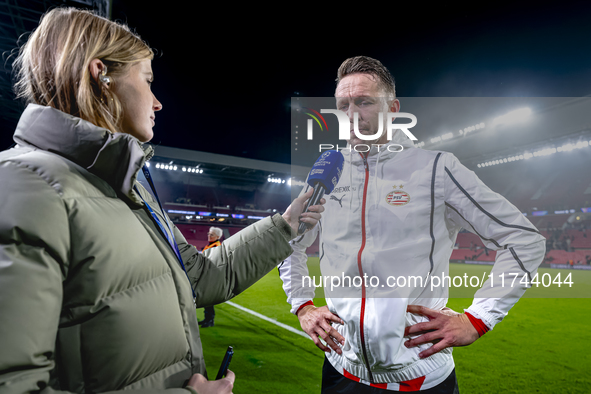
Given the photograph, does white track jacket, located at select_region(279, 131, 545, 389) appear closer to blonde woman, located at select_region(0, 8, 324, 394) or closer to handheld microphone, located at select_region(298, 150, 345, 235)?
handheld microphone, located at select_region(298, 150, 345, 235)

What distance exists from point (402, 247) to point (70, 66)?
1.43 m

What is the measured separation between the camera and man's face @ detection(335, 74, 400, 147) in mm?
1652

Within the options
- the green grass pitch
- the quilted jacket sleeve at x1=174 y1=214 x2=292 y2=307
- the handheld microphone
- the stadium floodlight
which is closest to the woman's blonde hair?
the quilted jacket sleeve at x1=174 y1=214 x2=292 y2=307

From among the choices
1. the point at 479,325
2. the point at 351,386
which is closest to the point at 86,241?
the point at 351,386

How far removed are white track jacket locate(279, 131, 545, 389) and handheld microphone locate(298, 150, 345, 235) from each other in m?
0.09

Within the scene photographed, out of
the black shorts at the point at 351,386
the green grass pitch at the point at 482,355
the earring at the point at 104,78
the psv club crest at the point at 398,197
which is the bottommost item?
the green grass pitch at the point at 482,355

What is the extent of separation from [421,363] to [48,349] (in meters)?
1.37

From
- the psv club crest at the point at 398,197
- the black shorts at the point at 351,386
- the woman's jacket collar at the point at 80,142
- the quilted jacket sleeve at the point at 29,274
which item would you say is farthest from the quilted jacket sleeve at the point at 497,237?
the quilted jacket sleeve at the point at 29,274

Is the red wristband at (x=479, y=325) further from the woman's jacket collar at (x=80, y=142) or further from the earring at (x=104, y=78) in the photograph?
the earring at (x=104, y=78)

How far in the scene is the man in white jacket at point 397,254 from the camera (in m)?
1.33

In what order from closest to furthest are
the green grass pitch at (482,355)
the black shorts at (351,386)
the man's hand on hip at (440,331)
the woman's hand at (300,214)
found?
1. the man's hand on hip at (440,331)
2. the black shorts at (351,386)
3. the woman's hand at (300,214)
4. the green grass pitch at (482,355)

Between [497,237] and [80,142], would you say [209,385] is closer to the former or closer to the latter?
[80,142]

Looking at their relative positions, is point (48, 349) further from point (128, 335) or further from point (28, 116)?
point (28, 116)

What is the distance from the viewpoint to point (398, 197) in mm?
1531
